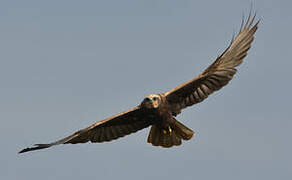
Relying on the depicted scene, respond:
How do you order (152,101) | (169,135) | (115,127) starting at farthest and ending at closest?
Answer: (115,127)
(169,135)
(152,101)

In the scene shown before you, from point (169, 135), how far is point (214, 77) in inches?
68.3

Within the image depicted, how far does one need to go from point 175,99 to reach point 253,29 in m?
2.43

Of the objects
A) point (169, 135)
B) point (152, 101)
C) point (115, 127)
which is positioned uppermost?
point (115, 127)

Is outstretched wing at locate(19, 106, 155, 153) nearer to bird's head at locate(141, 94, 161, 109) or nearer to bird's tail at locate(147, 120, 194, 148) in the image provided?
bird's tail at locate(147, 120, 194, 148)

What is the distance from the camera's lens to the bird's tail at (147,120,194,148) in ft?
55.8

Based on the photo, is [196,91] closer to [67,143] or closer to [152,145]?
[152,145]

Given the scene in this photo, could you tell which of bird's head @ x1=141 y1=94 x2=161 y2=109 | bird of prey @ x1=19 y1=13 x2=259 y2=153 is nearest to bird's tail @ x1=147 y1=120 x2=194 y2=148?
bird of prey @ x1=19 y1=13 x2=259 y2=153

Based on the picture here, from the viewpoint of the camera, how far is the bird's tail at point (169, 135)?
17016 mm

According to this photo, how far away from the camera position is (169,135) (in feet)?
56.2

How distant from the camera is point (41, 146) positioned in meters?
15.5

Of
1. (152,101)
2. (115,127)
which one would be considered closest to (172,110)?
(152,101)

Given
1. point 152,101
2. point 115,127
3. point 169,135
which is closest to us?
point 152,101

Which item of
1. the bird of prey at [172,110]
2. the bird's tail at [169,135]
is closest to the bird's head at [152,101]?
the bird of prey at [172,110]

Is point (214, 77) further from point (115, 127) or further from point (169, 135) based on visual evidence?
point (115, 127)
